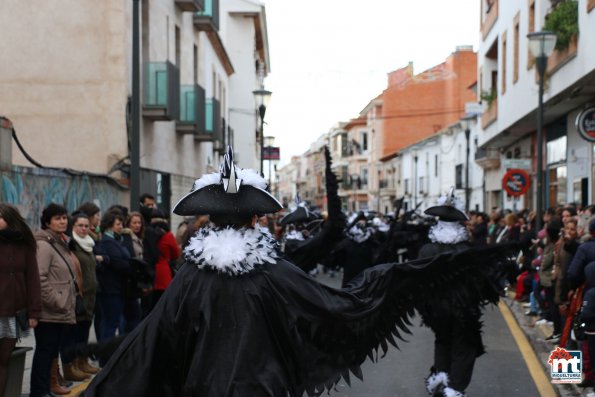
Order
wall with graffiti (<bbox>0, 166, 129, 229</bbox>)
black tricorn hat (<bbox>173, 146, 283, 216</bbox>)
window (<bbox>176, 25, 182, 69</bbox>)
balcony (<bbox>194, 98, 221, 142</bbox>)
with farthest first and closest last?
balcony (<bbox>194, 98, 221, 142</bbox>) < window (<bbox>176, 25, 182, 69</bbox>) < wall with graffiti (<bbox>0, 166, 129, 229</bbox>) < black tricorn hat (<bbox>173, 146, 283, 216</bbox>)

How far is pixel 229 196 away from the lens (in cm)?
455

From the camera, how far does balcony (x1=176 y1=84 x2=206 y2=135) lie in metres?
23.9

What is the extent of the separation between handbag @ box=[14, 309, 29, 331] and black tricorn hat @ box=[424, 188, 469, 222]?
12.4ft

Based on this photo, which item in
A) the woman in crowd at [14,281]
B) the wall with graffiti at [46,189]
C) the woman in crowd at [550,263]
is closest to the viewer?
the woman in crowd at [14,281]

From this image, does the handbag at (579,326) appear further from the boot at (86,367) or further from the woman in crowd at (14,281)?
the boot at (86,367)

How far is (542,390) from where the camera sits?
8953 mm

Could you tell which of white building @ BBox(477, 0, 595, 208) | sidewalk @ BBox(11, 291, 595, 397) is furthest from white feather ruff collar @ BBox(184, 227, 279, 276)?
white building @ BBox(477, 0, 595, 208)

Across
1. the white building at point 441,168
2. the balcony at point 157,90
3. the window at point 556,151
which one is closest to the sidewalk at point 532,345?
the window at point 556,151

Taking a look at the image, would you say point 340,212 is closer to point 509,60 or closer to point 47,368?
point 47,368

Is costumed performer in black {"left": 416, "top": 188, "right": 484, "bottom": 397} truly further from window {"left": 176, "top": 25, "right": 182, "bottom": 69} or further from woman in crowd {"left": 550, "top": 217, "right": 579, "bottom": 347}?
window {"left": 176, "top": 25, "right": 182, "bottom": 69}

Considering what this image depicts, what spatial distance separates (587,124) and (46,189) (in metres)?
8.90

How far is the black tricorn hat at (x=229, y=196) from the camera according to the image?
452 cm


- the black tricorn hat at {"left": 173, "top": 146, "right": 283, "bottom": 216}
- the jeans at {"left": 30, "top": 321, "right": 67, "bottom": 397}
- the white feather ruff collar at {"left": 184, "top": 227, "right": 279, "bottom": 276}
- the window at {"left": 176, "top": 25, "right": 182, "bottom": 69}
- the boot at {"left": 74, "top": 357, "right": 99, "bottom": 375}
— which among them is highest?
the window at {"left": 176, "top": 25, "right": 182, "bottom": 69}

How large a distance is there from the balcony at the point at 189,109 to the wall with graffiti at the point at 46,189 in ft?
20.3
